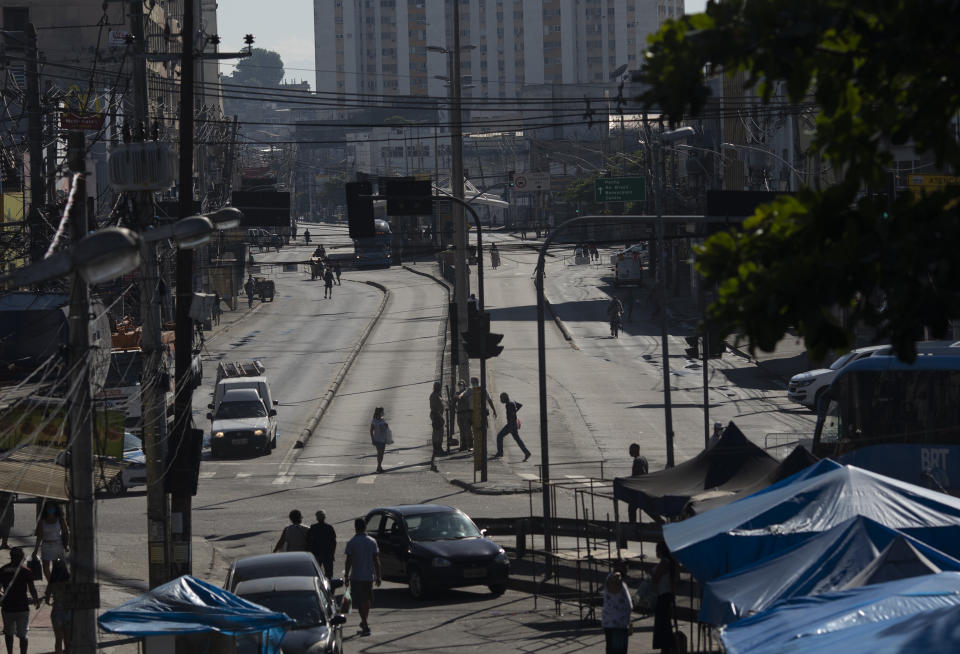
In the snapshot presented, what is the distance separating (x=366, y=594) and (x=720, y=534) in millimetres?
6376

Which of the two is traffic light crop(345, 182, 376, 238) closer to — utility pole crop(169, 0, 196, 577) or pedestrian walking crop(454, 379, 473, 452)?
pedestrian walking crop(454, 379, 473, 452)

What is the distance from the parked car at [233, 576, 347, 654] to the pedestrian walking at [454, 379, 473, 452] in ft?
60.2

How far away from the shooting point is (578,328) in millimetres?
61562

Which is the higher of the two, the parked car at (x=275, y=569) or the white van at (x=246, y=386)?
the parked car at (x=275, y=569)

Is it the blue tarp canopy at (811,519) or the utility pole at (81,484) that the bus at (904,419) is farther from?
the utility pole at (81,484)

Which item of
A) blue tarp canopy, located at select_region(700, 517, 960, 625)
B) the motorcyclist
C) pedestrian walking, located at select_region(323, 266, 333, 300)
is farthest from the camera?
pedestrian walking, located at select_region(323, 266, 333, 300)

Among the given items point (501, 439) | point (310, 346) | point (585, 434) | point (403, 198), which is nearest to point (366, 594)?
point (403, 198)

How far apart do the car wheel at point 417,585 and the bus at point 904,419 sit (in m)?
8.26

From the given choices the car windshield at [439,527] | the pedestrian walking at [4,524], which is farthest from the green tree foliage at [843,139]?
the pedestrian walking at [4,524]

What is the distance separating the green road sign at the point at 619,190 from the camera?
5575 centimetres

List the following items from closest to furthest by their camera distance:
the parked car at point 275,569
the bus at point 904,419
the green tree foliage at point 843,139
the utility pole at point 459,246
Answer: the green tree foliage at point 843,139 → the parked car at point 275,569 → the bus at point 904,419 → the utility pole at point 459,246

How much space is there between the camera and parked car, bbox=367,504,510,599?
19.4 metres

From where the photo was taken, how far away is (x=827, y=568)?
1113 cm

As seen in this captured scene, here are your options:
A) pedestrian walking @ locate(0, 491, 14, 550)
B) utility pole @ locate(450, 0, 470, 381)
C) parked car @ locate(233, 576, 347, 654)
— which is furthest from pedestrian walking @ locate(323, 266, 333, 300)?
parked car @ locate(233, 576, 347, 654)
